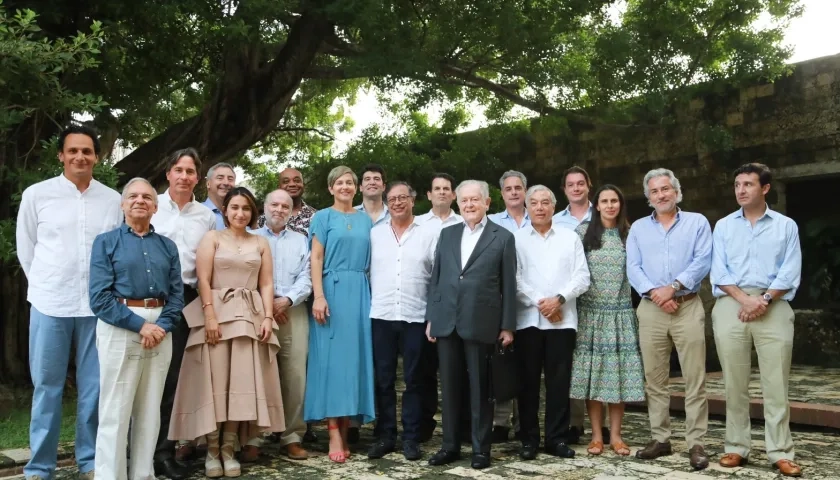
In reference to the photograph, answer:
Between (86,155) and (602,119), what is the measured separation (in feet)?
20.3

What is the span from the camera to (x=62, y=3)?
6258 millimetres

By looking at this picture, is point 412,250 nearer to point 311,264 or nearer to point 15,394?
point 311,264

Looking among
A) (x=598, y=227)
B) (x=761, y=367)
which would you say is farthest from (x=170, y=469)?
(x=761, y=367)

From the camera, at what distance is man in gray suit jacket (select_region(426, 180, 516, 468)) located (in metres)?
4.21

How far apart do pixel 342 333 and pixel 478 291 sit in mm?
848

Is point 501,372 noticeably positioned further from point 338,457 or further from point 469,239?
point 338,457

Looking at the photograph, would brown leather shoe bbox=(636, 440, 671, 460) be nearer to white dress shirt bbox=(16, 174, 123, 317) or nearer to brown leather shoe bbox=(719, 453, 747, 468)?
brown leather shoe bbox=(719, 453, 747, 468)

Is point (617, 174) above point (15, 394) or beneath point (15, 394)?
above

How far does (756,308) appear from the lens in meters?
4.00

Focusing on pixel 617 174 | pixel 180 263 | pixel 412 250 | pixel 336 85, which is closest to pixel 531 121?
pixel 617 174

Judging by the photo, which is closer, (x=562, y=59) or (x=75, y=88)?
(x=75, y=88)

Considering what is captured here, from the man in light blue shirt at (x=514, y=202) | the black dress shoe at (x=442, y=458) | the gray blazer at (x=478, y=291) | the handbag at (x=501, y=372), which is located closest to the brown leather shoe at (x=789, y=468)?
the handbag at (x=501, y=372)

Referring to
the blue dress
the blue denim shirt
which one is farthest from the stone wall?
the blue denim shirt

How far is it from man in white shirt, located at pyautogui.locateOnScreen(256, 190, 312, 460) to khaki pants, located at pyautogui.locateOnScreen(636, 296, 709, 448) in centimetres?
194
